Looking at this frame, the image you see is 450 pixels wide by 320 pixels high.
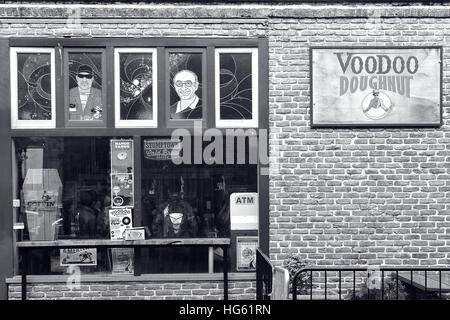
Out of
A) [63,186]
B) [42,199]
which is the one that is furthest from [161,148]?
[42,199]

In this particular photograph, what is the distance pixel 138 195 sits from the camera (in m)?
7.86

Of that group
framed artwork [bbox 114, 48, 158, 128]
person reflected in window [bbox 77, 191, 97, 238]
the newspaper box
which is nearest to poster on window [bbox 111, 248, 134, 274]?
person reflected in window [bbox 77, 191, 97, 238]

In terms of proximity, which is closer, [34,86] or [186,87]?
[34,86]

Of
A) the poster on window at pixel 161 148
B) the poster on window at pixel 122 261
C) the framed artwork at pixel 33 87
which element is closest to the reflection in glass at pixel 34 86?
the framed artwork at pixel 33 87

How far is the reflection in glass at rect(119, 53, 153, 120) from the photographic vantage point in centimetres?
786

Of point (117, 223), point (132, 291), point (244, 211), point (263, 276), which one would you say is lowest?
point (132, 291)

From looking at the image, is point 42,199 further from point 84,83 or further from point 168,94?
point 168,94

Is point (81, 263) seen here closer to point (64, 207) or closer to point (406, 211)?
point (64, 207)

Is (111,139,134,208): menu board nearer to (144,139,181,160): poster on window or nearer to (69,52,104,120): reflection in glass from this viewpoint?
(144,139,181,160): poster on window

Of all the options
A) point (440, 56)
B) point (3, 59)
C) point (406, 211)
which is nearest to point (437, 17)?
point (440, 56)

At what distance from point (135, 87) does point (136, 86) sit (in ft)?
0.06

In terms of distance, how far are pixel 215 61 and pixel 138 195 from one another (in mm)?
2127

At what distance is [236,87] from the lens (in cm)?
791

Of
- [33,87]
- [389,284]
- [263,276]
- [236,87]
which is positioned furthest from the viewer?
[236,87]
